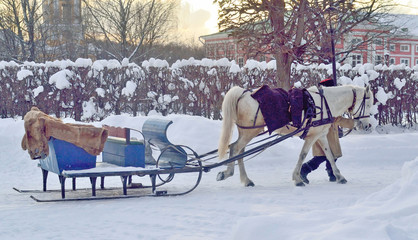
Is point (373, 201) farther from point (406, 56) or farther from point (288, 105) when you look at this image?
point (406, 56)

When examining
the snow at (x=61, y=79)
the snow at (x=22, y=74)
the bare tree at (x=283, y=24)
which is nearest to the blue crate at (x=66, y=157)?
the bare tree at (x=283, y=24)

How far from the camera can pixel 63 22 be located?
120 ft

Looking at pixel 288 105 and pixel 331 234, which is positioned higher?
pixel 288 105

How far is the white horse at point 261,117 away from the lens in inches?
369

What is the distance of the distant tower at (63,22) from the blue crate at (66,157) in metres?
26.1

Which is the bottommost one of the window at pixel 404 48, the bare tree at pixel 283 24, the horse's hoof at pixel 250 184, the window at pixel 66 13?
the horse's hoof at pixel 250 184

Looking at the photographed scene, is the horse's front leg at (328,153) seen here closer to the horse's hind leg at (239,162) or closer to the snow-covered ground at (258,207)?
the snow-covered ground at (258,207)

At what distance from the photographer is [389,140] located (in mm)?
13797

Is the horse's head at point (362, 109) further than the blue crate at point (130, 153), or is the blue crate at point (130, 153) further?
the horse's head at point (362, 109)

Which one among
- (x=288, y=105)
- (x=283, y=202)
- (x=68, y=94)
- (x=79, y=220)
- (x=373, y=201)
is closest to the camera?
(x=373, y=201)

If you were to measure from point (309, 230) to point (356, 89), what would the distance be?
17.3 ft

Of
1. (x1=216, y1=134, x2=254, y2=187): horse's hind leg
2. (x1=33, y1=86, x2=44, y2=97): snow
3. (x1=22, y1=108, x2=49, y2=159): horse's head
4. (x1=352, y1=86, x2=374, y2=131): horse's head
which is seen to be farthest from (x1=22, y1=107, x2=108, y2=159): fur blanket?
(x1=33, y1=86, x2=44, y2=97): snow

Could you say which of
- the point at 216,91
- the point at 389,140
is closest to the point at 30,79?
the point at 216,91

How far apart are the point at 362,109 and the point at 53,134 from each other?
5.20m
